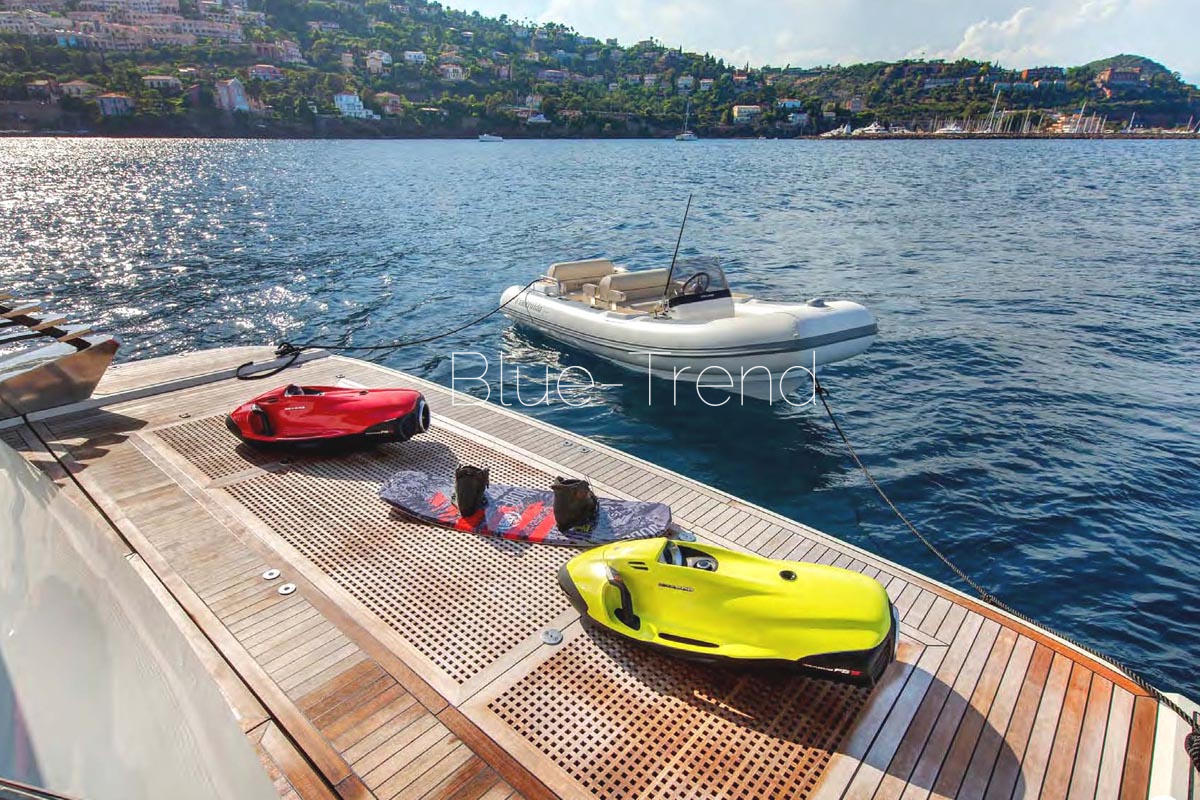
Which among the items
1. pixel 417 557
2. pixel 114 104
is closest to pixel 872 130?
pixel 114 104

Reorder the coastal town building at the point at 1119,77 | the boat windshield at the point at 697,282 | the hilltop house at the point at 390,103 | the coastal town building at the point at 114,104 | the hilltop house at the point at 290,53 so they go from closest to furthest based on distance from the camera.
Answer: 1. the boat windshield at the point at 697,282
2. the coastal town building at the point at 114,104
3. the hilltop house at the point at 390,103
4. the hilltop house at the point at 290,53
5. the coastal town building at the point at 1119,77

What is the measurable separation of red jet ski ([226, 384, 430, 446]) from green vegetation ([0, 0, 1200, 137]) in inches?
3916

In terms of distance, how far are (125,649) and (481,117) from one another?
395ft

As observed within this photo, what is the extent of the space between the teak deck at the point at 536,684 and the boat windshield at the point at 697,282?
232 inches

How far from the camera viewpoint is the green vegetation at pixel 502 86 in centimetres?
9075

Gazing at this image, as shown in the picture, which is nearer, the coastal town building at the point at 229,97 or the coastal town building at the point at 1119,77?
the coastal town building at the point at 229,97

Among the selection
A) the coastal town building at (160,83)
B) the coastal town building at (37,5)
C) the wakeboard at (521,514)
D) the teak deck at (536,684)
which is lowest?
the teak deck at (536,684)

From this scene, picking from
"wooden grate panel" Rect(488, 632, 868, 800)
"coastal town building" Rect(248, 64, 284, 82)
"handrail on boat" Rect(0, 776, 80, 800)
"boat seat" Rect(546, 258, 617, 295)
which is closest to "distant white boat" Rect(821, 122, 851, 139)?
"coastal town building" Rect(248, 64, 284, 82)

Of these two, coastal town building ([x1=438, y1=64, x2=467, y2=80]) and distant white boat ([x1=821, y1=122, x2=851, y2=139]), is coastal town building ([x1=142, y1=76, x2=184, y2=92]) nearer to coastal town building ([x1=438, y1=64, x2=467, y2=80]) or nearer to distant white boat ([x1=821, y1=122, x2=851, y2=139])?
coastal town building ([x1=438, y1=64, x2=467, y2=80])

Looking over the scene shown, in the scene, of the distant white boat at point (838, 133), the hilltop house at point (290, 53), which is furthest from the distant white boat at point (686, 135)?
the hilltop house at point (290, 53)

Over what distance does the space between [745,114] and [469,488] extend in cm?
14299

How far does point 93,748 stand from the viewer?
1227mm

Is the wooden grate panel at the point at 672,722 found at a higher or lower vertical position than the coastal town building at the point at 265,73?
lower

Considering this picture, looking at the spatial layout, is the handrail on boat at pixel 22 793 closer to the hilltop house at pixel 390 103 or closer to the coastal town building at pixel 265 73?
the hilltop house at pixel 390 103
